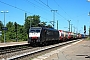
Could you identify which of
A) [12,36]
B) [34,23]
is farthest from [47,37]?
[34,23]

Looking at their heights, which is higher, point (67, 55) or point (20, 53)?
point (67, 55)

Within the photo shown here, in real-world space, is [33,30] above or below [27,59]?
above

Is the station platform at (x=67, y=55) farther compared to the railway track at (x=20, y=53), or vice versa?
the railway track at (x=20, y=53)

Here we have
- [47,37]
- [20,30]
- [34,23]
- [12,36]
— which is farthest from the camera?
[34,23]

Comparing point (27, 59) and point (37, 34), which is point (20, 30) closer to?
point (37, 34)

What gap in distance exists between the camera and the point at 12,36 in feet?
332

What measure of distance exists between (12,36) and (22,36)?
37.0 feet

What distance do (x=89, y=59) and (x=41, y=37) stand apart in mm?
21557

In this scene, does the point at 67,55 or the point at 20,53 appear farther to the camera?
the point at 20,53

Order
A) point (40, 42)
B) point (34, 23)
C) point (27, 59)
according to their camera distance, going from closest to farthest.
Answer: point (27, 59)
point (40, 42)
point (34, 23)

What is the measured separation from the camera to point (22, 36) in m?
91.0

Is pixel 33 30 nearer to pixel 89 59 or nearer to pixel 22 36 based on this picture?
pixel 89 59

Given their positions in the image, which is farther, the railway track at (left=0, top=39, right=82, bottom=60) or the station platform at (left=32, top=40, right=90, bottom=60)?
the railway track at (left=0, top=39, right=82, bottom=60)

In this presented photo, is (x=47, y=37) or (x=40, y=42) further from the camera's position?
(x=47, y=37)
